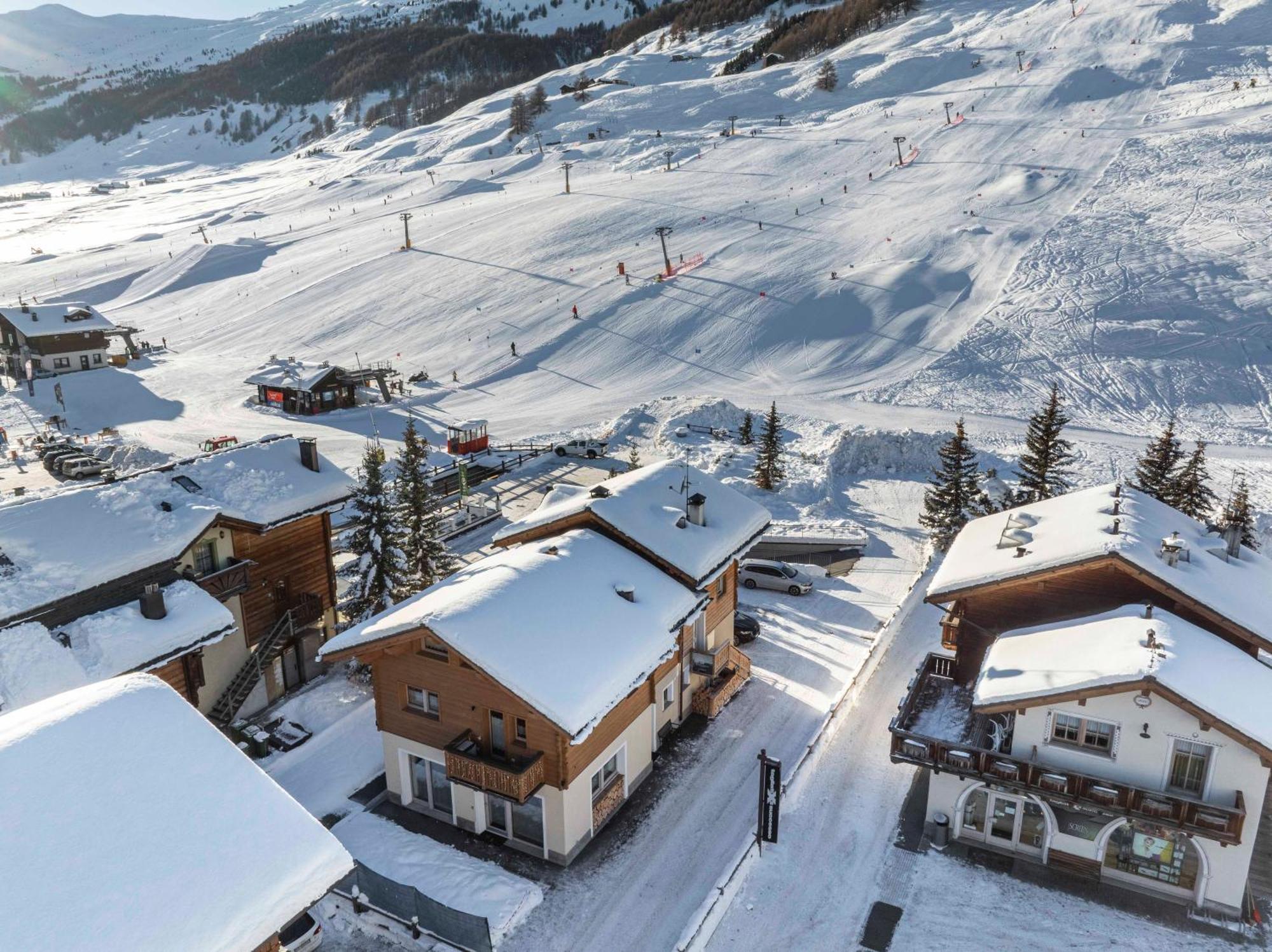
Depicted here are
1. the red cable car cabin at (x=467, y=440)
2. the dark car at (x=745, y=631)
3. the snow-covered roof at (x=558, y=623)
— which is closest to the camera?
the snow-covered roof at (x=558, y=623)

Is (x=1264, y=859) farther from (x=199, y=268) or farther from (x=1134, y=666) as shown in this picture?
(x=199, y=268)

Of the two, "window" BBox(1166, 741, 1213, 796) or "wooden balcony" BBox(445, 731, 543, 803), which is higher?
"window" BBox(1166, 741, 1213, 796)

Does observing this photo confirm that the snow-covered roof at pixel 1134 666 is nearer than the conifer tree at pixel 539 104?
Yes

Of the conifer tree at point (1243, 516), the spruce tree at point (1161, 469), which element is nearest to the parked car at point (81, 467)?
the spruce tree at point (1161, 469)

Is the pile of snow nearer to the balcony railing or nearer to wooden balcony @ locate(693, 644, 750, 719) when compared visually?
wooden balcony @ locate(693, 644, 750, 719)

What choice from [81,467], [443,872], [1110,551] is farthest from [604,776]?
[81,467]

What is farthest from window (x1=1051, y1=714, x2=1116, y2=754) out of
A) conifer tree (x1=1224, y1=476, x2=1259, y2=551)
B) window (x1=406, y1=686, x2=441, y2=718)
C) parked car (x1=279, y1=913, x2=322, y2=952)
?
conifer tree (x1=1224, y1=476, x2=1259, y2=551)

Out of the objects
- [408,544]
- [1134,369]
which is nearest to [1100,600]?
[408,544]

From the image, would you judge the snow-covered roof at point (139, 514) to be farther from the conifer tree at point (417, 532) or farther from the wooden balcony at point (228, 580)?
the conifer tree at point (417, 532)
